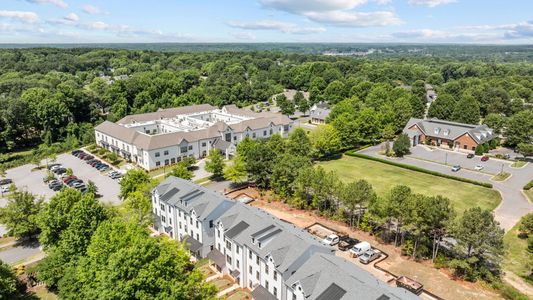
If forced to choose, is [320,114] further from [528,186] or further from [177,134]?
[528,186]

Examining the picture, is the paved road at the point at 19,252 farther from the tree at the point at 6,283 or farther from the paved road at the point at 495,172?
the paved road at the point at 495,172

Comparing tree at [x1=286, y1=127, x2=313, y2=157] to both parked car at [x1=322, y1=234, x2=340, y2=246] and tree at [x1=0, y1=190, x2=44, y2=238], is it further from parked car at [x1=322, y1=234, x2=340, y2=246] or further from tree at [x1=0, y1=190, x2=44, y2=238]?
tree at [x1=0, y1=190, x2=44, y2=238]

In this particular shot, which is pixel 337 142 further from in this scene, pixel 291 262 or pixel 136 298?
pixel 136 298

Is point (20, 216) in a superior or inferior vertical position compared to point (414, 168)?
superior

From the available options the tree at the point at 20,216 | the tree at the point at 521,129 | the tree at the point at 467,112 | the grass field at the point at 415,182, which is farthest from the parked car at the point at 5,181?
the tree at the point at 521,129

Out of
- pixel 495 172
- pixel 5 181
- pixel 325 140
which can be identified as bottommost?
pixel 5 181

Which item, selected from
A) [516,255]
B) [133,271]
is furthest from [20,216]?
[516,255]

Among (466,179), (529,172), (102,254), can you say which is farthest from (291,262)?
(529,172)
